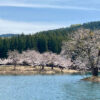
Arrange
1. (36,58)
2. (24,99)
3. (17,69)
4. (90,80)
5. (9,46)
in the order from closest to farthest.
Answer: (24,99)
(90,80)
(17,69)
(36,58)
(9,46)

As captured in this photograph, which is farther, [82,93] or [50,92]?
[50,92]

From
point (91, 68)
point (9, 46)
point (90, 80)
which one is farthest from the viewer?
point (9, 46)

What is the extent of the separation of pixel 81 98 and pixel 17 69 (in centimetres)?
7750

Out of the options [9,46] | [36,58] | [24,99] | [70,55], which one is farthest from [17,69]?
[24,99]

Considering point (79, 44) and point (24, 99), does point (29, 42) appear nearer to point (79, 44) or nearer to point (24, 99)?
point (79, 44)

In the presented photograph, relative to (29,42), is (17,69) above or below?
below

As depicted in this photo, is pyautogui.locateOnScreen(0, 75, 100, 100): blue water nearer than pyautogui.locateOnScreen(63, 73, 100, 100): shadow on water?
No

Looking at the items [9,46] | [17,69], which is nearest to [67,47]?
[17,69]

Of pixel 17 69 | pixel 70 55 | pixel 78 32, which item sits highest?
pixel 78 32

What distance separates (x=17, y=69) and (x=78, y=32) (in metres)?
51.5

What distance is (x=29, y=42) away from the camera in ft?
465

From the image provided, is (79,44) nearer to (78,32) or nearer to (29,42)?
(78,32)

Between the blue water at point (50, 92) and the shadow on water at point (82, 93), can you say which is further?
the blue water at point (50, 92)

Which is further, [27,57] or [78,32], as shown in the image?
[27,57]
